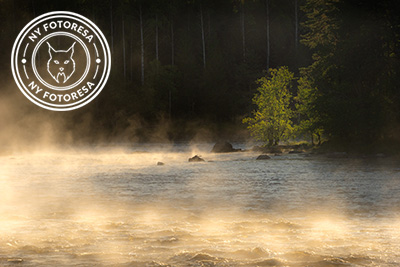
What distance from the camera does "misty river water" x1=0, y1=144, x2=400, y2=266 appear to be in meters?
11.2

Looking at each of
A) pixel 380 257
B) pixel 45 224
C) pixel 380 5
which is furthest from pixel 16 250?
pixel 380 5

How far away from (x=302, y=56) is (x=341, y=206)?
55.4 metres

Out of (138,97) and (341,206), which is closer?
(341,206)

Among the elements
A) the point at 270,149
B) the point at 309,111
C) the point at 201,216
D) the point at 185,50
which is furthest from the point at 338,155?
the point at 185,50

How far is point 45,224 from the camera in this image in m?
15.0

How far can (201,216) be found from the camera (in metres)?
16.5

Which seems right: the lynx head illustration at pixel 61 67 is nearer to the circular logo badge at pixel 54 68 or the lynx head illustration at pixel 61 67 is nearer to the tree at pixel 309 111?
the circular logo badge at pixel 54 68

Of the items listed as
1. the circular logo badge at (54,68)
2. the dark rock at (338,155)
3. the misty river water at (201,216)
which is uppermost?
the circular logo badge at (54,68)

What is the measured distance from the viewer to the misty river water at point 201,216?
11172 mm

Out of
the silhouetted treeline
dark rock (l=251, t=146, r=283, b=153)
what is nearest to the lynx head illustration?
the silhouetted treeline

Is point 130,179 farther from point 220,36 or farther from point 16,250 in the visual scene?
point 220,36

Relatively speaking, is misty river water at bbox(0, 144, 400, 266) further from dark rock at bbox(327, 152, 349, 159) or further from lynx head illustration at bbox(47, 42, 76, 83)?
lynx head illustration at bbox(47, 42, 76, 83)

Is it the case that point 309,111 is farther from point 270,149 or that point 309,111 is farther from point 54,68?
point 54,68

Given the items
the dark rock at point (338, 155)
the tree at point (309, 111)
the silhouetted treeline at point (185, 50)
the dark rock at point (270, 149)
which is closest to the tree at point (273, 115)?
the tree at point (309, 111)
